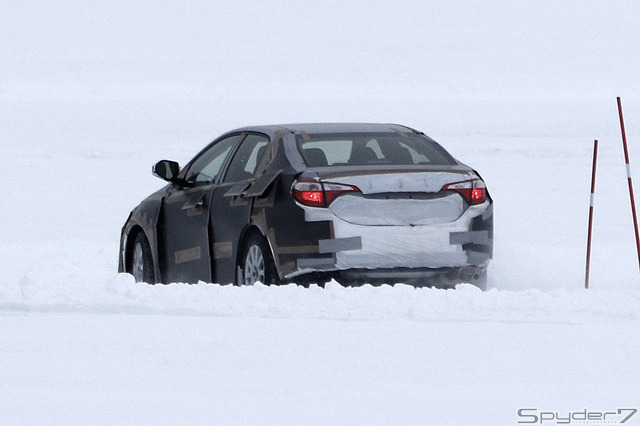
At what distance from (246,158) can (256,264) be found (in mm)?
938

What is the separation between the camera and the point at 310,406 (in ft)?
18.6

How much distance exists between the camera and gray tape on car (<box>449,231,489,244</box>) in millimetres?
8367

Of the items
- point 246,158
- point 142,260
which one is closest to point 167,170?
point 246,158

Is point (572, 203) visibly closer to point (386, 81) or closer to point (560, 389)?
point (560, 389)

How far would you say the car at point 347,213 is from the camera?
8.20 m

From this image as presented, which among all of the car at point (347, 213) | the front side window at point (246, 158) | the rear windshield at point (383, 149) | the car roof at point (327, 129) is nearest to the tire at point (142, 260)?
the car at point (347, 213)

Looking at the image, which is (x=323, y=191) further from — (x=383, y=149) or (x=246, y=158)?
(x=246, y=158)

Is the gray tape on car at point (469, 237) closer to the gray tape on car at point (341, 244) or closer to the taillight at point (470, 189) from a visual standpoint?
the taillight at point (470, 189)

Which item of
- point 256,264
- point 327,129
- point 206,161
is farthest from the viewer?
point 206,161

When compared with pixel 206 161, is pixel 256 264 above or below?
below

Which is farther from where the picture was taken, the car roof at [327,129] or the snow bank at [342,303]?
the car roof at [327,129]

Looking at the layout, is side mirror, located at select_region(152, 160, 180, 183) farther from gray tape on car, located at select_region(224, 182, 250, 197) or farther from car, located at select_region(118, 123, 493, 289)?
gray tape on car, located at select_region(224, 182, 250, 197)

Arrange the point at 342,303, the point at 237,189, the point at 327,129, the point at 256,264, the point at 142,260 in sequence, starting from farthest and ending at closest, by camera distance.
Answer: the point at 142,260 → the point at 327,129 → the point at 237,189 → the point at 256,264 → the point at 342,303

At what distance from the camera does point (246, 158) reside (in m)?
9.26
